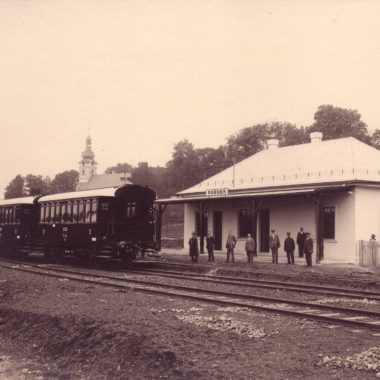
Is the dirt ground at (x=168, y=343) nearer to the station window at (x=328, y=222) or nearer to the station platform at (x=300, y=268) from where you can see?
the station platform at (x=300, y=268)

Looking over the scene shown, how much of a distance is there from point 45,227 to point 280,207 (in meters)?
10.9

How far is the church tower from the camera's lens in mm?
103000

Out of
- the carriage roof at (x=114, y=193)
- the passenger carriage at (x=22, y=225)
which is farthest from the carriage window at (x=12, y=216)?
the carriage roof at (x=114, y=193)

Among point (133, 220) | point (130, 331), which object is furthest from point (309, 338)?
point (133, 220)

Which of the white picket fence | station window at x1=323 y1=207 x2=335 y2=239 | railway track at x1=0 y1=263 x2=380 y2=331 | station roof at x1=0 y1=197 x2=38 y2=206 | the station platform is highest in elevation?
station roof at x1=0 y1=197 x2=38 y2=206

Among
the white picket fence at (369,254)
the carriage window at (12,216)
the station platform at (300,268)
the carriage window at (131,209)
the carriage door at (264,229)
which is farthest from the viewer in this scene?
the carriage door at (264,229)

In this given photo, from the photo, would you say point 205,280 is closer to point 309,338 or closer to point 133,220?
point 133,220

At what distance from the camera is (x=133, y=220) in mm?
21188

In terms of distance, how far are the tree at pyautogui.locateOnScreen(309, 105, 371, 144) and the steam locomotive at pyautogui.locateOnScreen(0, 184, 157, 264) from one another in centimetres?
3498

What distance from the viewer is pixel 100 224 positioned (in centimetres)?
2044

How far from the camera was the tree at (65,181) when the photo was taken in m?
122

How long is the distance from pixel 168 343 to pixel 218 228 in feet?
74.4

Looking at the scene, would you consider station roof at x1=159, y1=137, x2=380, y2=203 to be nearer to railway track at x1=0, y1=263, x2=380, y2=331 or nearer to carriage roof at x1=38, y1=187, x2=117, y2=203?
carriage roof at x1=38, y1=187, x2=117, y2=203

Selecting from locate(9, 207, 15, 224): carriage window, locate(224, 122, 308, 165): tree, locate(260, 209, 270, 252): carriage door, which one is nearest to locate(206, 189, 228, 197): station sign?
locate(260, 209, 270, 252): carriage door
